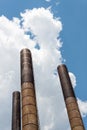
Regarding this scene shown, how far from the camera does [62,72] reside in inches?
746

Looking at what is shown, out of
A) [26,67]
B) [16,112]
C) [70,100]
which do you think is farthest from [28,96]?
[16,112]

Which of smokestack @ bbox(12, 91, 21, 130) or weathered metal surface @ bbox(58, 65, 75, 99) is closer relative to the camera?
Result: weathered metal surface @ bbox(58, 65, 75, 99)

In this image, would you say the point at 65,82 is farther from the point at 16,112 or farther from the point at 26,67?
the point at 16,112

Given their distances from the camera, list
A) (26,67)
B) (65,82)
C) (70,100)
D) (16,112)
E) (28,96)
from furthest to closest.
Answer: (16,112)
(65,82)
(70,100)
(26,67)
(28,96)

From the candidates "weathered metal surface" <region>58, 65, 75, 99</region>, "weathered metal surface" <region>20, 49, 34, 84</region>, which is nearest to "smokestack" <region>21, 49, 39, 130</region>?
"weathered metal surface" <region>20, 49, 34, 84</region>

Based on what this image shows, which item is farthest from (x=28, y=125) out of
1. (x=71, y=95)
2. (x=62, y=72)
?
(x=62, y=72)

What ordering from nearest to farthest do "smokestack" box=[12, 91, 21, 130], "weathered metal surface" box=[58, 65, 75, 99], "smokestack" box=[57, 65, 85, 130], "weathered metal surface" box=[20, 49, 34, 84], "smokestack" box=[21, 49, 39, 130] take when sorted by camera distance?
"smokestack" box=[21, 49, 39, 130], "weathered metal surface" box=[20, 49, 34, 84], "smokestack" box=[57, 65, 85, 130], "weathered metal surface" box=[58, 65, 75, 99], "smokestack" box=[12, 91, 21, 130]

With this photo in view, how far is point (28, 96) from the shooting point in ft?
45.4

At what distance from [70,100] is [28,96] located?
441 cm

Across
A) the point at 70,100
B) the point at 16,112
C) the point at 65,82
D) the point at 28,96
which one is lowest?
the point at 28,96

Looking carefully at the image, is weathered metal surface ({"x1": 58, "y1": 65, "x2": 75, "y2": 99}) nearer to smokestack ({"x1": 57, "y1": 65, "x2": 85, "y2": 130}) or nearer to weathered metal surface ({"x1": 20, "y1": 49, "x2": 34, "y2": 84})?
smokestack ({"x1": 57, "y1": 65, "x2": 85, "y2": 130})

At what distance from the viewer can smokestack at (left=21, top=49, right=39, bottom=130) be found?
12.6 metres

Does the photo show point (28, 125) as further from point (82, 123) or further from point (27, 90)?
point (82, 123)

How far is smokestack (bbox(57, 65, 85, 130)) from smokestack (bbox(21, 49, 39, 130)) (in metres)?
3.57
